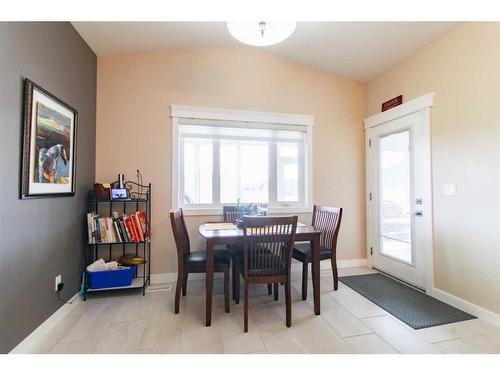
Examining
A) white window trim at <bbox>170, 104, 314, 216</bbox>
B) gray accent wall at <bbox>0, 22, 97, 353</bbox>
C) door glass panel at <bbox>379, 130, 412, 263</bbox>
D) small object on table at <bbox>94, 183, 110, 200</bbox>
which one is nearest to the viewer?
gray accent wall at <bbox>0, 22, 97, 353</bbox>

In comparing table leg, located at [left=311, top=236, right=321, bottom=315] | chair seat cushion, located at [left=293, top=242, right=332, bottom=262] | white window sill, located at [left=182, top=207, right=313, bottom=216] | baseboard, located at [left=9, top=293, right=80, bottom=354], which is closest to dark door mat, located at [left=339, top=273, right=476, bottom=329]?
chair seat cushion, located at [left=293, top=242, right=332, bottom=262]

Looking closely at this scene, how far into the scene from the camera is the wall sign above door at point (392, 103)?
9.63 feet

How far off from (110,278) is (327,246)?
7.70ft

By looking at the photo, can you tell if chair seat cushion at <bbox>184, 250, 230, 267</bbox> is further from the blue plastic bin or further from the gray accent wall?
the gray accent wall

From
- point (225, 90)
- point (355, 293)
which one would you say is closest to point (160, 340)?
point (355, 293)

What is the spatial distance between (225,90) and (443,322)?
3.29 metres

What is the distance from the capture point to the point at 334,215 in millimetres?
2709

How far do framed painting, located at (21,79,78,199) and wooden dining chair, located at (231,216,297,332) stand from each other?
1.62 m

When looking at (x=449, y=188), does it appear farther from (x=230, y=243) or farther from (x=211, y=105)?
(x=211, y=105)

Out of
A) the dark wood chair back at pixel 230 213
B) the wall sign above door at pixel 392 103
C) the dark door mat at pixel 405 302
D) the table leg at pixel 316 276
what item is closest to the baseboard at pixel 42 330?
the dark wood chair back at pixel 230 213

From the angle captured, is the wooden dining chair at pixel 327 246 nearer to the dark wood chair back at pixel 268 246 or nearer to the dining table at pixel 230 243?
the dining table at pixel 230 243

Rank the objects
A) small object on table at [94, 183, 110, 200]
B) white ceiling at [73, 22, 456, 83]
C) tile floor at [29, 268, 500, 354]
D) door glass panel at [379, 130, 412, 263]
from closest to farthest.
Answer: tile floor at [29, 268, 500, 354], white ceiling at [73, 22, 456, 83], small object on table at [94, 183, 110, 200], door glass panel at [379, 130, 412, 263]

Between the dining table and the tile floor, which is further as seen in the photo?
the dining table

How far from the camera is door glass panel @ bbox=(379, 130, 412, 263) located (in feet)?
9.39
